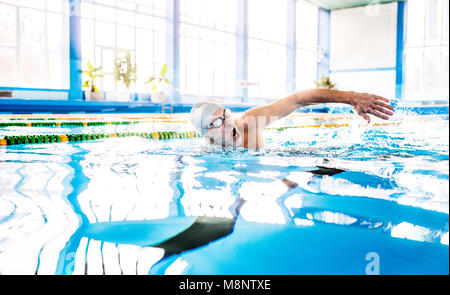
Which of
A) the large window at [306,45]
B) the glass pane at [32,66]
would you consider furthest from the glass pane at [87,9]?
the large window at [306,45]

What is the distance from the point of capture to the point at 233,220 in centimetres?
117

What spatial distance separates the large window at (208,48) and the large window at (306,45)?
4595mm

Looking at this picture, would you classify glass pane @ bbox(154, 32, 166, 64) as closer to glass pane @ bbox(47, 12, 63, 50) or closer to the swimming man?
glass pane @ bbox(47, 12, 63, 50)

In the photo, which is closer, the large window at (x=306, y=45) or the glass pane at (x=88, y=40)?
the glass pane at (x=88, y=40)

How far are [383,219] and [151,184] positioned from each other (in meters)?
0.88

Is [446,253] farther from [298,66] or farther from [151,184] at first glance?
[298,66]

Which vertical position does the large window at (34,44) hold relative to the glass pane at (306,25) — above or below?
below

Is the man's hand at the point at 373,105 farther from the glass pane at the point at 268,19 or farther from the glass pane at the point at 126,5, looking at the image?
the glass pane at the point at 268,19

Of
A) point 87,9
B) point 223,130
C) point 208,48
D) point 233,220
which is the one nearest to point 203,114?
point 223,130

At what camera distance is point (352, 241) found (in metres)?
1.02

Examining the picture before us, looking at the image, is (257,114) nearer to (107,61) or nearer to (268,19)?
(107,61)

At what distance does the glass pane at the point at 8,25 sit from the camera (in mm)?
10688

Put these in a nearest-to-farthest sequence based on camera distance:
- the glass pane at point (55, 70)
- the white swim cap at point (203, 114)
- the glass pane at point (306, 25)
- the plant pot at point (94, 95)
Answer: the white swim cap at point (203, 114)
the plant pot at point (94, 95)
the glass pane at point (55, 70)
the glass pane at point (306, 25)
